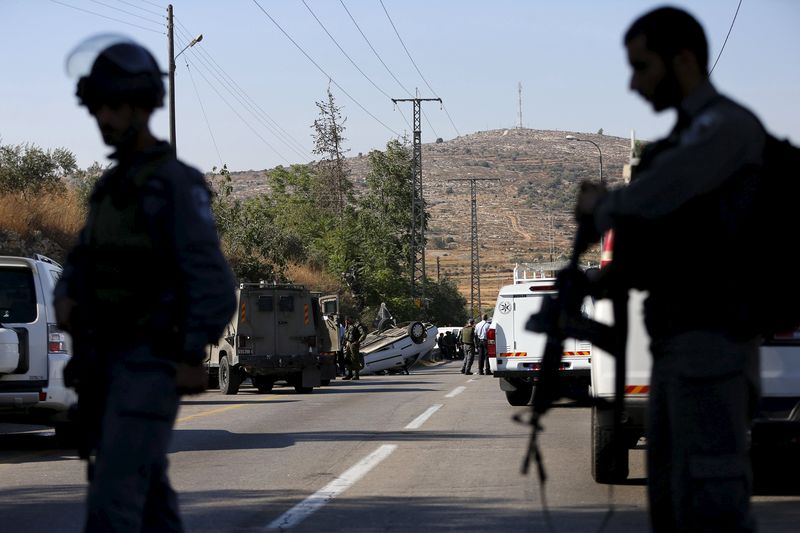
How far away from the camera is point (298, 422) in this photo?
1741cm

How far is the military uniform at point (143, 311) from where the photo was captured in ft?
12.6

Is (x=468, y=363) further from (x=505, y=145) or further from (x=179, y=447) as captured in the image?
(x=505, y=145)

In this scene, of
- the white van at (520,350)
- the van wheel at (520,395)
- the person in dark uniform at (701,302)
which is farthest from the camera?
the van wheel at (520,395)

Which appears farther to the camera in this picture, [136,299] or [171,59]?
[171,59]

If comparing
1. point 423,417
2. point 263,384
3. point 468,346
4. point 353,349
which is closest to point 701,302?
point 423,417

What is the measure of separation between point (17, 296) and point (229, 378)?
13443 mm

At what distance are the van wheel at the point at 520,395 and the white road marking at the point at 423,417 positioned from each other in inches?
48.4

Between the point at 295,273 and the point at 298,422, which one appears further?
the point at 295,273

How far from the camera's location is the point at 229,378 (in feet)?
85.8


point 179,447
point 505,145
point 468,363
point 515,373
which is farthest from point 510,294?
point 505,145

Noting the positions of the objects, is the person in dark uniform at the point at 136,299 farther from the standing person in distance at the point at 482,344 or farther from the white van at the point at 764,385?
the standing person in distance at the point at 482,344

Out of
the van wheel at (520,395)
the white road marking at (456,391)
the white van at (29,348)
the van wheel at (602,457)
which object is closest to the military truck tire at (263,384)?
the white road marking at (456,391)

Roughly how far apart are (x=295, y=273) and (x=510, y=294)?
1534 inches

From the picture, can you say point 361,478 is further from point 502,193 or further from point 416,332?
point 502,193
